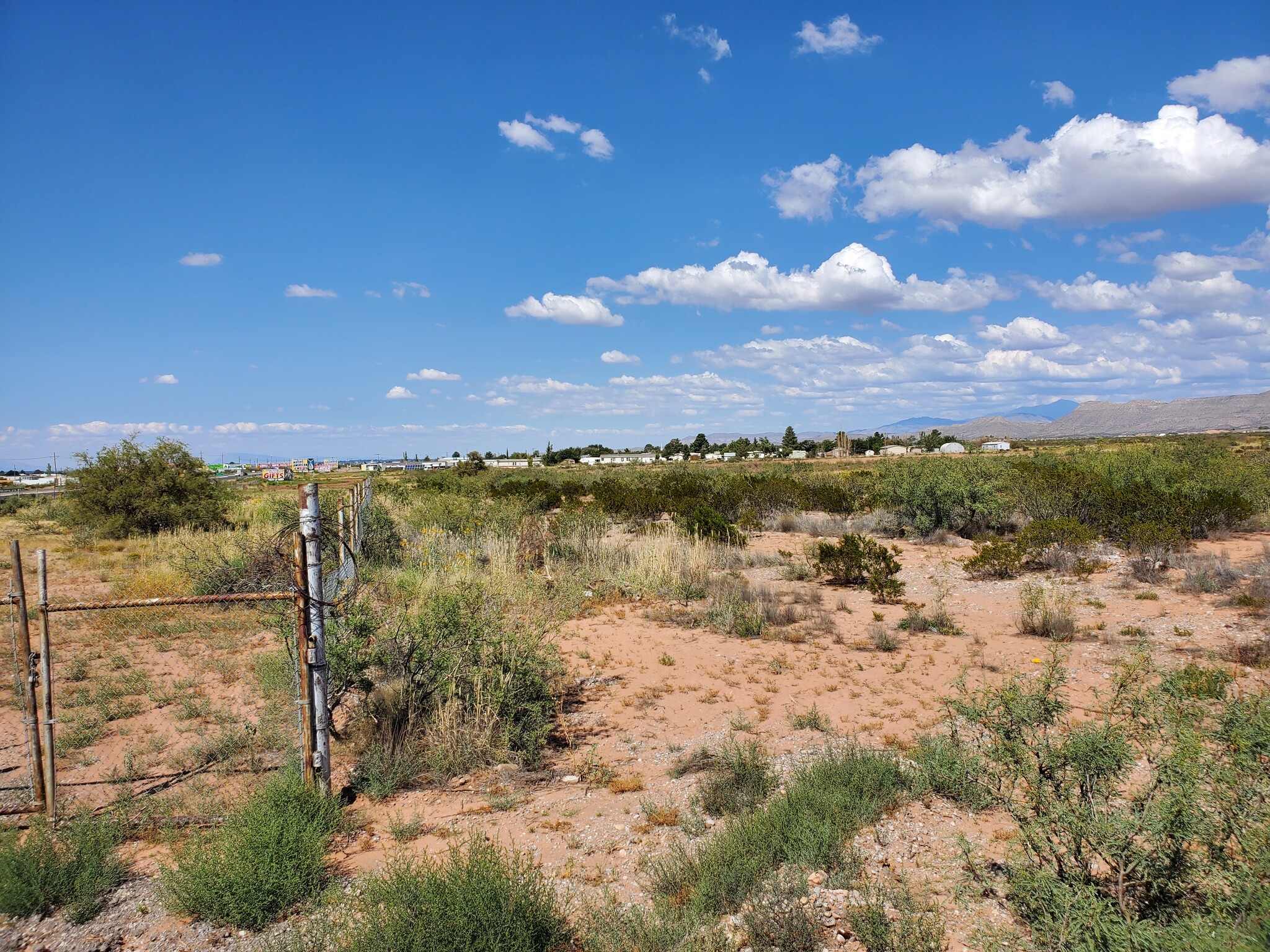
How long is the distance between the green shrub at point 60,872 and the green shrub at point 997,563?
553 inches

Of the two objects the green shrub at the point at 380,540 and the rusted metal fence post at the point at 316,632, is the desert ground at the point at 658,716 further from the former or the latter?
the green shrub at the point at 380,540

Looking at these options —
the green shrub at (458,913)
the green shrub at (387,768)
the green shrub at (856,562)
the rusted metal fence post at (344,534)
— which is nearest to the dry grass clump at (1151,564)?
the green shrub at (856,562)

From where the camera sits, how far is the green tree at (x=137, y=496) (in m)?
21.6

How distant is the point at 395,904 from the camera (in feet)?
11.7

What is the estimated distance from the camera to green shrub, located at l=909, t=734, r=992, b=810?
190 inches

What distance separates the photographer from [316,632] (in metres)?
5.46

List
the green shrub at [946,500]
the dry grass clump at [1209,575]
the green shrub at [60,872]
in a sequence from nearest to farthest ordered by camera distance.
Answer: the green shrub at [60,872]
the dry grass clump at [1209,575]
the green shrub at [946,500]

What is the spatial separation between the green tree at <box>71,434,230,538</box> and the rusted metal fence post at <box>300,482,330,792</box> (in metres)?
19.4

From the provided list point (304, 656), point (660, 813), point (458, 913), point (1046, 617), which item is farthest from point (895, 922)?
point (1046, 617)

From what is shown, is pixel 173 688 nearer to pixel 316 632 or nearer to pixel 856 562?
pixel 316 632

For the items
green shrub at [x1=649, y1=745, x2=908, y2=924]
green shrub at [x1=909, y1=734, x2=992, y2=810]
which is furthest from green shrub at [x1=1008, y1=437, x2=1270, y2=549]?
green shrub at [x1=649, y1=745, x2=908, y2=924]

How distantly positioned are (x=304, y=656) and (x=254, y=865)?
5.03 feet

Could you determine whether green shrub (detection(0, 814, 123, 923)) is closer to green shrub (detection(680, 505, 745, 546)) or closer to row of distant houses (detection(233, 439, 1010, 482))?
green shrub (detection(680, 505, 745, 546))

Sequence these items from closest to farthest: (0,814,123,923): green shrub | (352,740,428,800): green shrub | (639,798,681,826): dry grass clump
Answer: (0,814,123,923): green shrub
(639,798,681,826): dry grass clump
(352,740,428,800): green shrub
